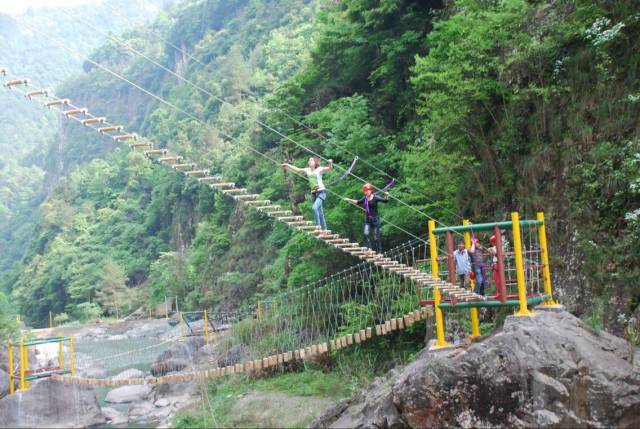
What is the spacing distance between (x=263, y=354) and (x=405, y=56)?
9.58 metres

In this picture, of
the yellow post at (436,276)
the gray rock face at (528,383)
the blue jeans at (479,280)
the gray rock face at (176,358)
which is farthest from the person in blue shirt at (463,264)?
the gray rock face at (176,358)

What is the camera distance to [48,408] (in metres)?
16.4

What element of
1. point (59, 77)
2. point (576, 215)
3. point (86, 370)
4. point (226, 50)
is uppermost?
point (59, 77)

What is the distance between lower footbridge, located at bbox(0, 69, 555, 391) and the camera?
412 inches

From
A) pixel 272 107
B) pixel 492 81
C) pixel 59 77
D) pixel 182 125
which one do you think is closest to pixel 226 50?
pixel 182 125

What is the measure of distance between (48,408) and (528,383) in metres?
12.1

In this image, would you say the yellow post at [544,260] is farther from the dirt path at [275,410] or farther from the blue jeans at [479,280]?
the dirt path at [275,410]

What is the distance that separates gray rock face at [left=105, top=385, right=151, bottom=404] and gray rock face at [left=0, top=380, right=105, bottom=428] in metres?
3.72

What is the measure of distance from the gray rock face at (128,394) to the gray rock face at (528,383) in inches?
569

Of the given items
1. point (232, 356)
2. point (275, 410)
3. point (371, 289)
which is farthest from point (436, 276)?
point (232, 356)

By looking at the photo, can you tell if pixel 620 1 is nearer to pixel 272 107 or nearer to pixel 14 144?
pixel 272 107

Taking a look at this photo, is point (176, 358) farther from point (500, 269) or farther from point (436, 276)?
point (500, 269)

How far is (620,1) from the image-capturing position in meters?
12.2

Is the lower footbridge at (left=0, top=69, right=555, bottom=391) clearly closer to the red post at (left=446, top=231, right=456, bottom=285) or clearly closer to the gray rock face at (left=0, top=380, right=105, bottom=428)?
the red post at (left=446, top=231, right=456, bottom=285)
